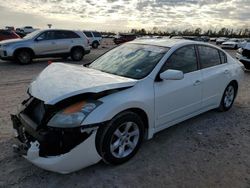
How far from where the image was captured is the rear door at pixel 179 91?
3977mm

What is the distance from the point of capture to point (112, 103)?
3246 millimetres

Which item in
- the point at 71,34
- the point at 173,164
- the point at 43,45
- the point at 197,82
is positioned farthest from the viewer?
the point at 71,34

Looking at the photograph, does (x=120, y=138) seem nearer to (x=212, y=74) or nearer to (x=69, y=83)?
(x=69, y=83)

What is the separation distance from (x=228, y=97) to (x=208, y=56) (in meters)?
1.24

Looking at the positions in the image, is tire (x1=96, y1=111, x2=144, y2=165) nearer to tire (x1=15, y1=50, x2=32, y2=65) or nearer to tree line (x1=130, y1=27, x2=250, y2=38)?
tire (x1=15, y1=50, x2=32, y2=65)

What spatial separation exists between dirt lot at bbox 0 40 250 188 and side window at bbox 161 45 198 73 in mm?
1111

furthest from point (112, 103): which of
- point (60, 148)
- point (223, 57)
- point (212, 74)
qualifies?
point (223, 57)

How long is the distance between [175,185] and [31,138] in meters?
1.77

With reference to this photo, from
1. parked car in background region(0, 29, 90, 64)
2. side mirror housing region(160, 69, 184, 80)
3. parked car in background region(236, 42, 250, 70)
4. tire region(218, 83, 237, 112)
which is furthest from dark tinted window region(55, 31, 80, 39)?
side mirror housing region(160, 69, 184, 80)

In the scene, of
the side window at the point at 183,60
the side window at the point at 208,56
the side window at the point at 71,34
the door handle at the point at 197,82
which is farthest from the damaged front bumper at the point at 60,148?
the side window at the point at 71,34

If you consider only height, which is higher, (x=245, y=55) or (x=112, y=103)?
(x=112, y=103)

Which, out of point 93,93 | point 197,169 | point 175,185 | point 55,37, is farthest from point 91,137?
point 55,37

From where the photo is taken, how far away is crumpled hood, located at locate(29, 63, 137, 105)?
10.3ft

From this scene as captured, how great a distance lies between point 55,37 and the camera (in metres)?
13.5
